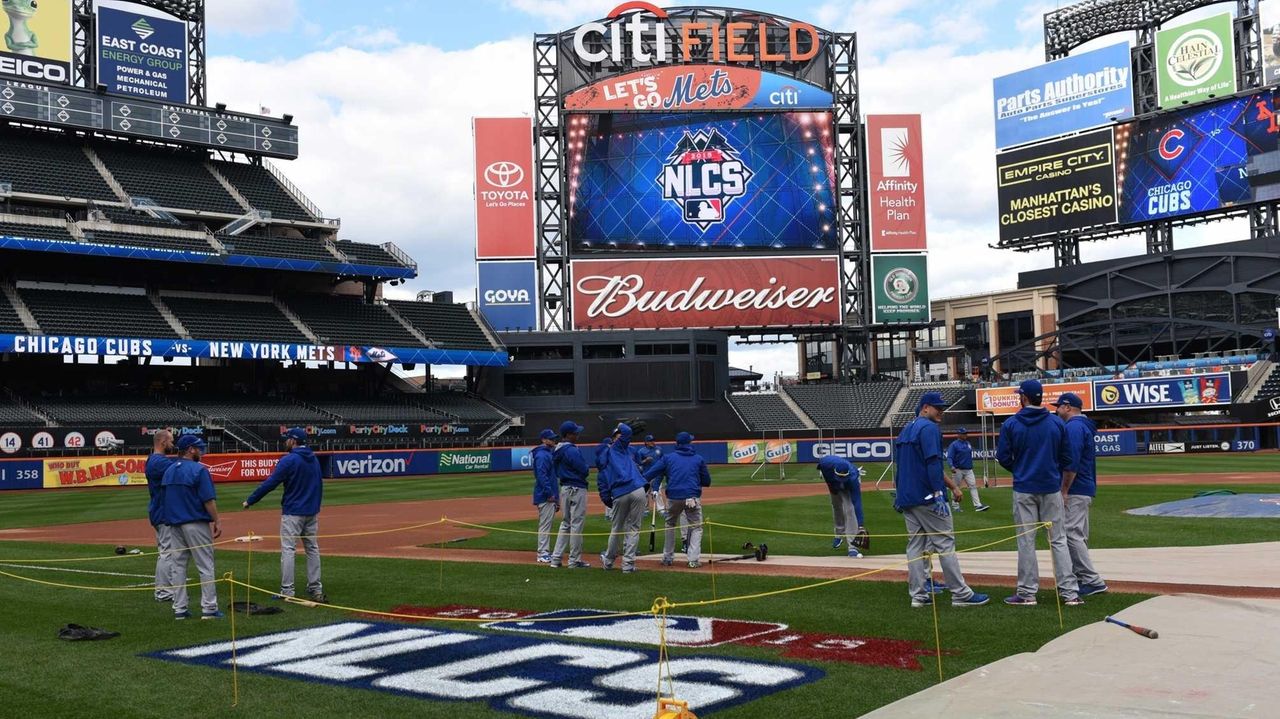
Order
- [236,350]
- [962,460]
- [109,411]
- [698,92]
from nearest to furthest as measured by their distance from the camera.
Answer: [962,460], [109,411], [236,350], [698,92]

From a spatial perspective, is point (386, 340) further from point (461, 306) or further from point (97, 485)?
point (97, 485)

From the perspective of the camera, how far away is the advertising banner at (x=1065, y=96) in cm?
6556

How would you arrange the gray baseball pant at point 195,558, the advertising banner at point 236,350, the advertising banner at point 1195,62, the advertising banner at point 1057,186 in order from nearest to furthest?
the gray baseball pant at point 195,558, the advertising banner at point 236,350, the advertising banner at point 1195,62, the advertising banner at point 1057,186

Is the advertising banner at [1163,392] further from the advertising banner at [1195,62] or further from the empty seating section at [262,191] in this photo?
the empty seating section at [262,191]

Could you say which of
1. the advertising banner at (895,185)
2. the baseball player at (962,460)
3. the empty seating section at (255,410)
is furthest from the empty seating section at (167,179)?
the baseball player at (962,460)

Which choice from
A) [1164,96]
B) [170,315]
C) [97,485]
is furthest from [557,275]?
[1164,96]

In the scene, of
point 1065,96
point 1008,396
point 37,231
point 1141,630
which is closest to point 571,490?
point 1141,630

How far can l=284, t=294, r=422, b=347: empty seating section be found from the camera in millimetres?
57625

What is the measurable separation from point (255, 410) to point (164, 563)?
134 ft

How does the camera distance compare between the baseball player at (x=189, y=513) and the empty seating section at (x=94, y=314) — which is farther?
the empty seating section at (x=94, y=314)

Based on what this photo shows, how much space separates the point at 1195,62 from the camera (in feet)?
207

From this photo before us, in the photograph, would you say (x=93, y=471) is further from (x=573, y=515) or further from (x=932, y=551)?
(x=932, y=551)

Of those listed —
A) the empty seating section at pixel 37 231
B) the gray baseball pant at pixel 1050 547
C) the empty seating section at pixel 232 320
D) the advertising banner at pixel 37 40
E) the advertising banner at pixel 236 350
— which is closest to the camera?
the gray baseball pant at pixel 1050 547

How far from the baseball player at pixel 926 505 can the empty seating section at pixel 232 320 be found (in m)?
47.5
